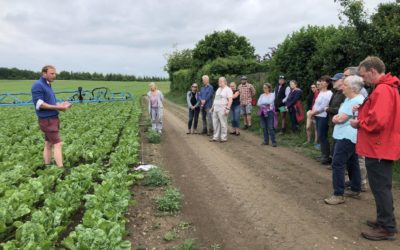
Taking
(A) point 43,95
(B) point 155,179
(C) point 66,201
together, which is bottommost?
(B) point 155,179

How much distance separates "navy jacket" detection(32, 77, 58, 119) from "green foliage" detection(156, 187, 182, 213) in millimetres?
2736

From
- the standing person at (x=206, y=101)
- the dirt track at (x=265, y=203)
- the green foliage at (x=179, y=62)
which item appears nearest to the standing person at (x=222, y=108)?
the standing person at (x=206, y=101)

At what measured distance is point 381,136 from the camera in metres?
4.58

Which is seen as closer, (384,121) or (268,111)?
(384,121)

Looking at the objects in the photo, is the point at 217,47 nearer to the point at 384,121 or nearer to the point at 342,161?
the point at 342,161

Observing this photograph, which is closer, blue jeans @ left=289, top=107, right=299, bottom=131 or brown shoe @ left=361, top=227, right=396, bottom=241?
brown shoe @ left=361, top=227, right=396, bottom=241

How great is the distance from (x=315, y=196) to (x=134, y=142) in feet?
15.7

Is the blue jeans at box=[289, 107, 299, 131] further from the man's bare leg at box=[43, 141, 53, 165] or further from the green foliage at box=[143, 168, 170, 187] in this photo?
the man's bare leg at box=[43, 141, 53, 165]

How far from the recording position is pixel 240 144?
36.9 ft

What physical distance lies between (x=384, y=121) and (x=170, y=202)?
3161mm

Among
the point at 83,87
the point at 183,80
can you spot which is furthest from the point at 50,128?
the point at 83,87

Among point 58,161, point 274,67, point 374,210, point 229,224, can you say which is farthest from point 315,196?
point 274,67

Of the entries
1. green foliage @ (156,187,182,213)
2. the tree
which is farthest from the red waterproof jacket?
the tree

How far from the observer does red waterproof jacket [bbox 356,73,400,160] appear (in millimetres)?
4473
